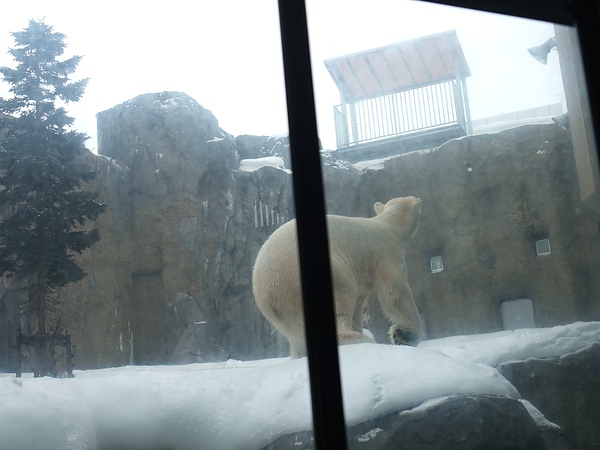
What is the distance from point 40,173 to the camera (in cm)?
572

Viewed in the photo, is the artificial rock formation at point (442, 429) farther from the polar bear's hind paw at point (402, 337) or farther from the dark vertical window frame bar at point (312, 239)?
the dark vertical window frame bar at point (312, 239)

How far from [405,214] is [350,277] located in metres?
0.69

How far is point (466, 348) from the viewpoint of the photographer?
4.63 metres

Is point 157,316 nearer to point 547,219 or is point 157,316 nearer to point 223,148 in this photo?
point 223,148

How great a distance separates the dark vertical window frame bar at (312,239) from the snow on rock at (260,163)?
6262 mm

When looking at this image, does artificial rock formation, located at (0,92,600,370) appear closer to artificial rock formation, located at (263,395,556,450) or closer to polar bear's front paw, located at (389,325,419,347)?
polar bear's front paw, located at (389,325,419,347)

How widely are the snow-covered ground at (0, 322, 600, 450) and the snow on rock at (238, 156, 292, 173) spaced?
414 cm

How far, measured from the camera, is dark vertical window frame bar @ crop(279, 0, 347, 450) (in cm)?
65

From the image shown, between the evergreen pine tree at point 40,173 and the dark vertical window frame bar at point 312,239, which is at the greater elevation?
the evergreen pine tree at point 40,173

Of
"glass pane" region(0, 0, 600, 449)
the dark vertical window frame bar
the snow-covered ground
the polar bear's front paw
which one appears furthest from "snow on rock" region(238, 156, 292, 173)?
the dark vertical window frame bar

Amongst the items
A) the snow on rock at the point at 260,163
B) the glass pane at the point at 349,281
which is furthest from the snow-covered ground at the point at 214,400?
the snow on rock at the point at 260,163

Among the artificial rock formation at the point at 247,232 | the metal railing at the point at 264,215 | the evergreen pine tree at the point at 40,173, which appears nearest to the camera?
the evergreen pine tree at the point at 40,173

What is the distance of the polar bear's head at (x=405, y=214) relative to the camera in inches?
153

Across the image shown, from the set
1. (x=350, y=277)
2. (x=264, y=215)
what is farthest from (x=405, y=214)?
(x=264, y=215)
